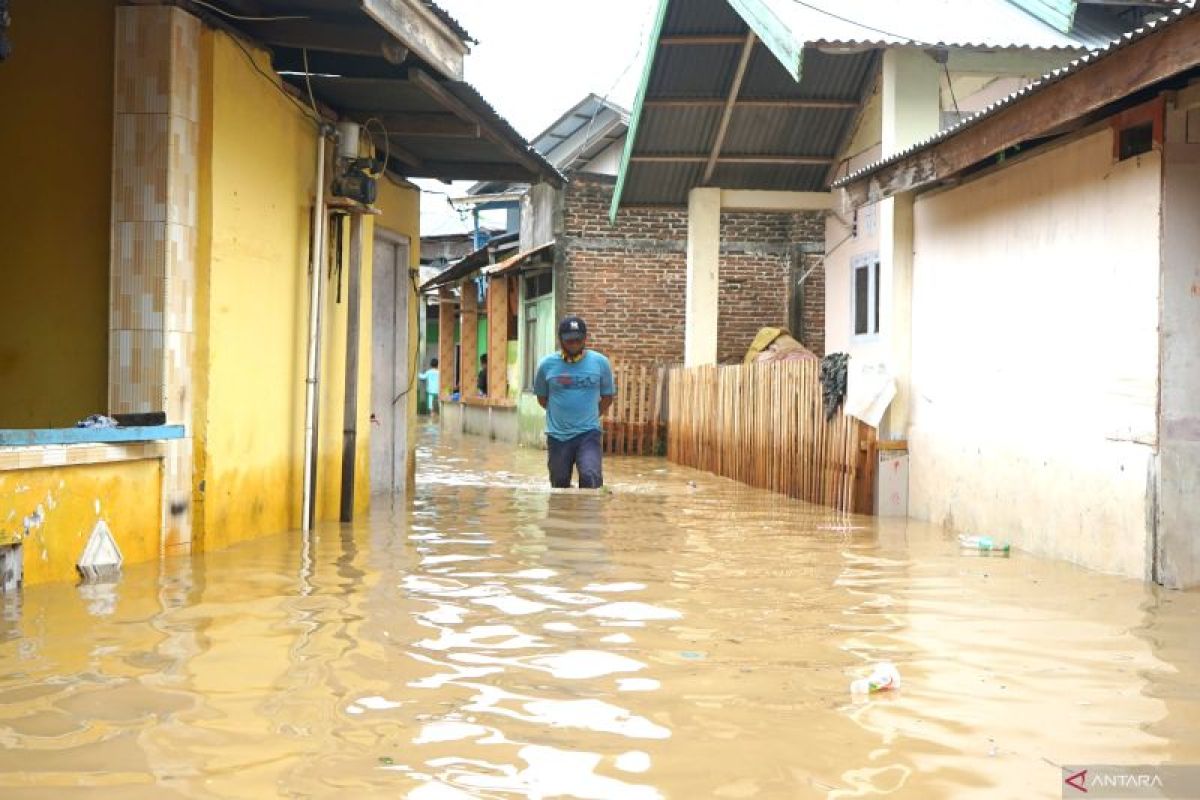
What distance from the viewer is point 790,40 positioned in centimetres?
1222

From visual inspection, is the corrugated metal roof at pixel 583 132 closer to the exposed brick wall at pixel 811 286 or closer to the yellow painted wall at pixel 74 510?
the exposed brick wall at pixel 811 286

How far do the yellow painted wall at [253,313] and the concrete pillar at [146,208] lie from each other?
0.39 m

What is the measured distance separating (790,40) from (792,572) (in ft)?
19.8

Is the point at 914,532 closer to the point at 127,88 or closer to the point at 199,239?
the point at 199,239

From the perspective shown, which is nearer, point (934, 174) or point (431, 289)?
point (934, 174)

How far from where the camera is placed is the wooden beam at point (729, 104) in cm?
1486

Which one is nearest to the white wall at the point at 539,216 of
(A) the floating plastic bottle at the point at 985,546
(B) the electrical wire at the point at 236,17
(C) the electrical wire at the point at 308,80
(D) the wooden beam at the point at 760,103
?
(D) the wooden beam at the point at 760,103

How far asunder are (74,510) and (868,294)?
9314 mm

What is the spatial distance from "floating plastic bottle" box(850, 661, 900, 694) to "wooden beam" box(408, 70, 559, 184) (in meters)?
5.96

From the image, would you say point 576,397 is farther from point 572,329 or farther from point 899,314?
point 899,314

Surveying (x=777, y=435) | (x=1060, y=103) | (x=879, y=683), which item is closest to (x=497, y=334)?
(x=777, y=435)

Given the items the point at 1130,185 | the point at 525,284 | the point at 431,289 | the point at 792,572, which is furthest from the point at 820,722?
the point at 431,289

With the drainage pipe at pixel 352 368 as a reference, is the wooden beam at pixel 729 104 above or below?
above

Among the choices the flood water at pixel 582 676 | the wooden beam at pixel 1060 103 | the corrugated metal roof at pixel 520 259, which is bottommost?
the flood water at pixel 582 676
